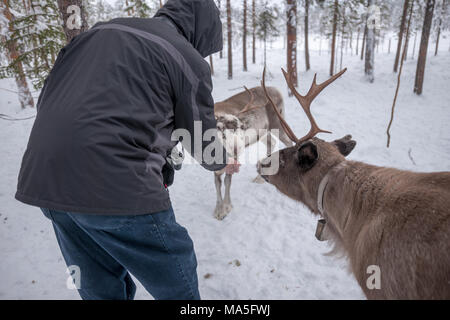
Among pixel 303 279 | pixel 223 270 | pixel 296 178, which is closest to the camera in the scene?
pixel 296 178

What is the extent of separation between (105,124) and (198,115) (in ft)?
2.12

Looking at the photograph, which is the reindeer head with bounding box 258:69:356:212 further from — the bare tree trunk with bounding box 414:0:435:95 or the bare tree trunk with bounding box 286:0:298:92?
the bare tree trunk with bounding box 414:0:435:95

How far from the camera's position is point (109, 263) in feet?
5.61

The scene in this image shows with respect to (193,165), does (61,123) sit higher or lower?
higher

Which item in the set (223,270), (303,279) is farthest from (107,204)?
(303,279)

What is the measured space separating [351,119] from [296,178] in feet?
30.7

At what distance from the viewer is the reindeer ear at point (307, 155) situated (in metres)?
2.13

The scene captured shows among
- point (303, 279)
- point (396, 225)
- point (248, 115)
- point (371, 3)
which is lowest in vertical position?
point (303, 279)

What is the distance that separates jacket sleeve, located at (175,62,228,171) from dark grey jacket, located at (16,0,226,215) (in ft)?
0.26

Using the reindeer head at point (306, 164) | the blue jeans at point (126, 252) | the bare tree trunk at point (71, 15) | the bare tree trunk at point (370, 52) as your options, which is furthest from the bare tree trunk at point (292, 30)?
the blue jeans at point (126, 252)

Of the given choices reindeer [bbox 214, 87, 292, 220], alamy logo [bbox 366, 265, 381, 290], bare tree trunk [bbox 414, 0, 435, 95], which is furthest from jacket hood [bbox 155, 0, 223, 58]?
bare tree trunk [bbox 414, 0, 435, 95]

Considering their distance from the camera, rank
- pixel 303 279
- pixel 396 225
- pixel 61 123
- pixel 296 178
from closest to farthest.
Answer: pixel 61 123
pixel 396 225
pixel 296 178
pixel 303 279

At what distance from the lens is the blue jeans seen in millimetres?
1469

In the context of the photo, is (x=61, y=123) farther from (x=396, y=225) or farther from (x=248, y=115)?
(x=248, y=115)
